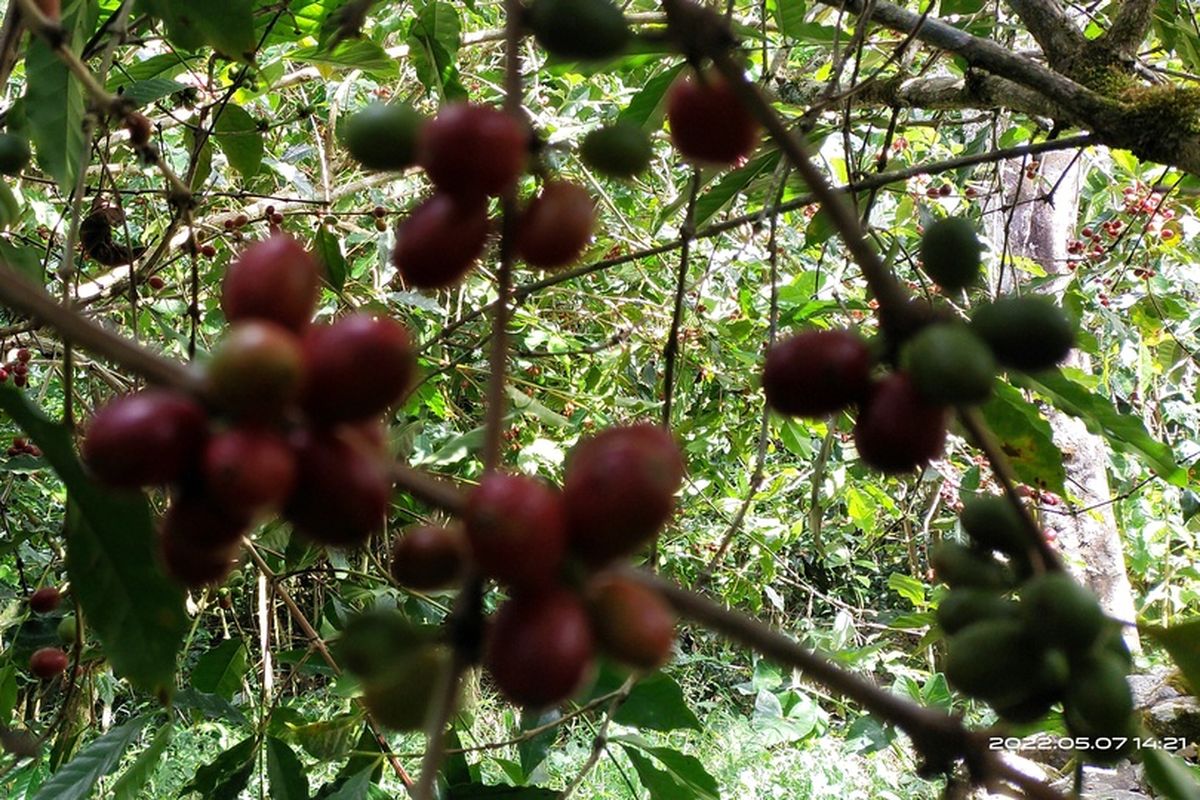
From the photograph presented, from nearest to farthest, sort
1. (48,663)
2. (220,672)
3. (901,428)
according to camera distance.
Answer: (901,428) → (48,663) → (220,672)

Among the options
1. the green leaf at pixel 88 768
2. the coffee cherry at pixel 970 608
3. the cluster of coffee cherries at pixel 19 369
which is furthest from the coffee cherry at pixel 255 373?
the cluster of coffee cherries at pixel 19 369

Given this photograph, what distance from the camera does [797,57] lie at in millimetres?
2938

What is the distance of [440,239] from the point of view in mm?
388

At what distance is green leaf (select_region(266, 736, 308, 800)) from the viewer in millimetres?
1008

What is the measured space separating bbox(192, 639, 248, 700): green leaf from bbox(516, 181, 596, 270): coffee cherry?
0.96 m

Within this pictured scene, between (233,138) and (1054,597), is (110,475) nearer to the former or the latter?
(1054,597)

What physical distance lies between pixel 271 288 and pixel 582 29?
0.18 metres

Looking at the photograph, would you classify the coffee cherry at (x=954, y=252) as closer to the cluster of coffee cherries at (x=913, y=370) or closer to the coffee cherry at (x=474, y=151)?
the cluster of coffee cherries at (x=913, y=370)

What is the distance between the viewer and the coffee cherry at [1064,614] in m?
0.38

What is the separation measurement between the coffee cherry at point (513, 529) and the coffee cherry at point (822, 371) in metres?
0.15

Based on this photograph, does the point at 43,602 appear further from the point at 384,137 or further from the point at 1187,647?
the point at 1187,647

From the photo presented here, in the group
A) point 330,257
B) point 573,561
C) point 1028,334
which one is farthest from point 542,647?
point 330,257

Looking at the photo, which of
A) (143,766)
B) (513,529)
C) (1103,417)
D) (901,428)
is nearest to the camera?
(513,529)

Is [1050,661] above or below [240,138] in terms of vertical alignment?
below
